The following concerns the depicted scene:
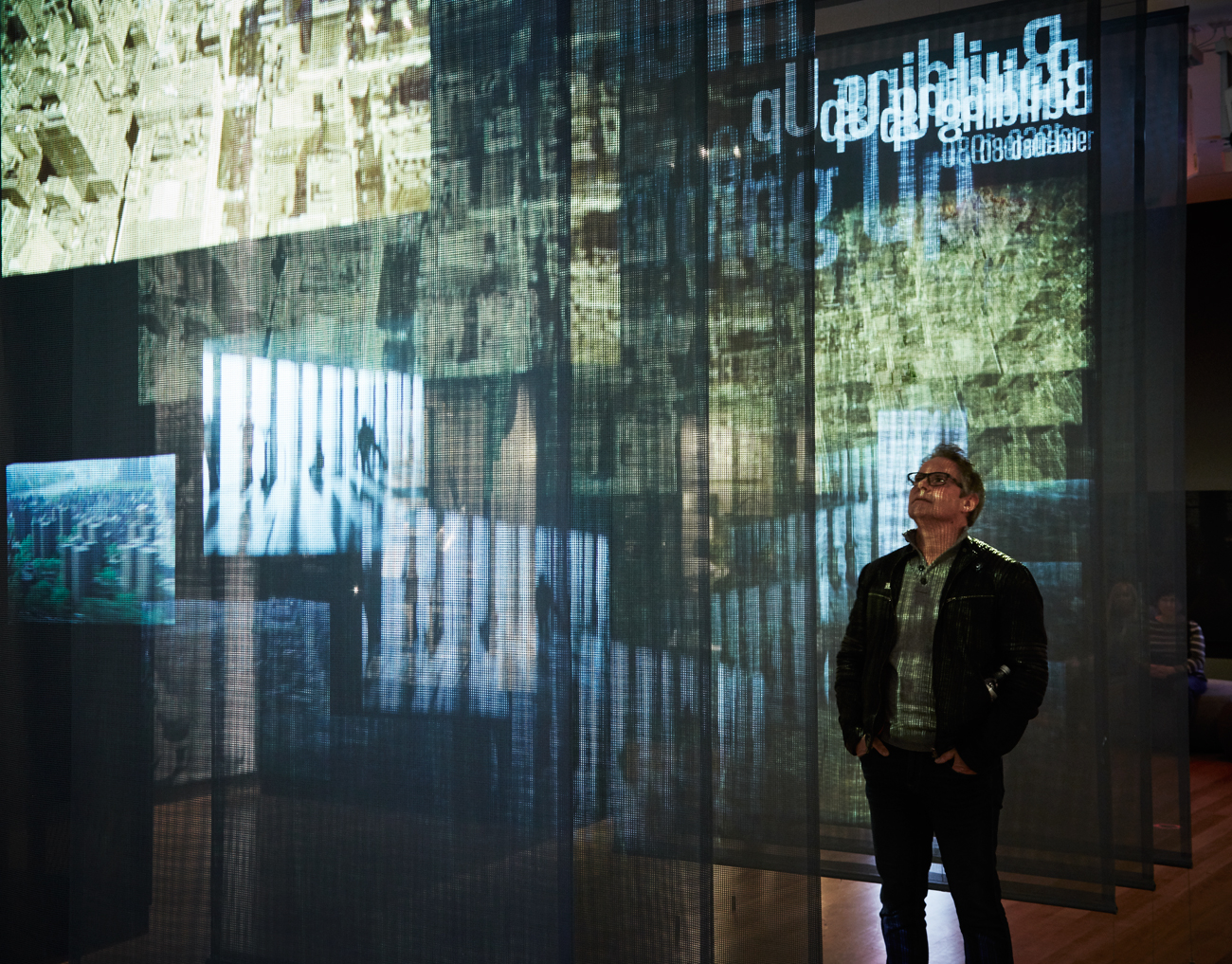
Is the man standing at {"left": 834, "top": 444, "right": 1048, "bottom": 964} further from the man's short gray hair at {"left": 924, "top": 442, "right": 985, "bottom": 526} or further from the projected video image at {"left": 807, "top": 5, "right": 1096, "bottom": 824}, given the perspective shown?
the projected video image at {"left": 807, "top": 5, "right": 1096, "bottom": 824}

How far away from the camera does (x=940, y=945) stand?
332cm

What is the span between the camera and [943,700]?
2334mm

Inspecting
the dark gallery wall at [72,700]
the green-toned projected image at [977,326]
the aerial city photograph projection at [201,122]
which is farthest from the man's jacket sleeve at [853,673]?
the green-toned projected image at [977,326]

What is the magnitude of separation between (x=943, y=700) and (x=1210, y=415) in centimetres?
783

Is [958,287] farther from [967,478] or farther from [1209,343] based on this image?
[1209,343]

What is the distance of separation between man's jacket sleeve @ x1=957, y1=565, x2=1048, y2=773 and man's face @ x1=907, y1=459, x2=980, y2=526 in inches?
6.6

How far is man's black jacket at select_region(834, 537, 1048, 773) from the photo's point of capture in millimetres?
2314

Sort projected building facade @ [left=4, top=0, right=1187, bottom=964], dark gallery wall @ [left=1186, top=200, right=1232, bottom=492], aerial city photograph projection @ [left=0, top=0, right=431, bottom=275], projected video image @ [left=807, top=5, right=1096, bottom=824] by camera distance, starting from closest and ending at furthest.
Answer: projected building facade @ [left=4, top=0, right=1187, bottom=964], aerial city photograph projection @ [left=0, top=0, right=431, bottom=275], projected video image @ [left=807, top=5, right=1096, bottom=824], dark gallery wall @ [left=1186, top=200, right=1232, bottom=492]

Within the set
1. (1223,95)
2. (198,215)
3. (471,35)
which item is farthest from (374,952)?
(1223,95)

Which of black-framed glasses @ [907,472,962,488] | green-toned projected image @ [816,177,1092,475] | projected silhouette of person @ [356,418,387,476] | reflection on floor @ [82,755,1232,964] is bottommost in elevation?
reflection on floor @ [82,755,1232,964]

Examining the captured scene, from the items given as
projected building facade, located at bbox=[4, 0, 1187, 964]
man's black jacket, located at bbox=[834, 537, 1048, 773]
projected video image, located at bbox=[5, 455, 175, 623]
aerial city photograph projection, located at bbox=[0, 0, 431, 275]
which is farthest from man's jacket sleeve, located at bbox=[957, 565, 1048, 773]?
projected video image, located at bbox=[5, 455, 175, 623]

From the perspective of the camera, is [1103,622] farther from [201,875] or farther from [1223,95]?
[1223,95]

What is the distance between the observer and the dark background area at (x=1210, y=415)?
8.87 meters

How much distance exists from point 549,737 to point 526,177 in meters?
0.90
